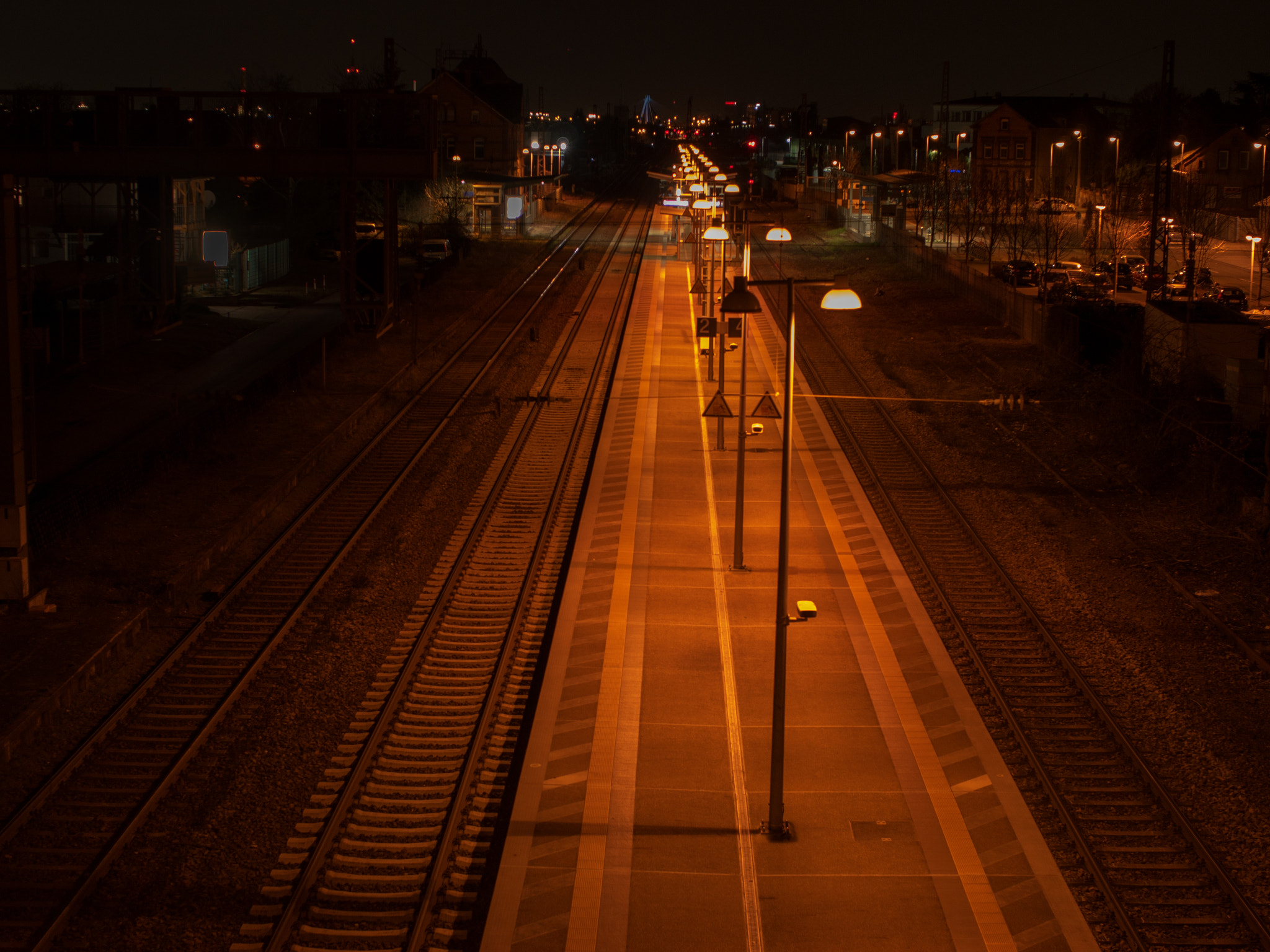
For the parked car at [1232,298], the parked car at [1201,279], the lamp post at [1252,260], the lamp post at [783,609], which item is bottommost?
the lamp post at [783,609]

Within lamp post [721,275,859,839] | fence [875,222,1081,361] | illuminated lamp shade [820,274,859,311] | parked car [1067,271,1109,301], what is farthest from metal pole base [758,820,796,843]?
parked car [1067,271,1109,301]

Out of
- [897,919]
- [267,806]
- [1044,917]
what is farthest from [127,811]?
[1044,917]

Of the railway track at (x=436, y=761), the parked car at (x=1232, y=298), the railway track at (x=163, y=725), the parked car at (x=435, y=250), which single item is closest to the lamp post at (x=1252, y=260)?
the parked car at (x=1232, y=298)

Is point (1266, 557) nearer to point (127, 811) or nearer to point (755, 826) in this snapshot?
point (755, 826)

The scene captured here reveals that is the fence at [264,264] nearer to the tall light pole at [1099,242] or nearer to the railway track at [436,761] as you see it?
the railway track at [436,761]

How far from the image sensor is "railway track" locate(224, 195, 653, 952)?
7953 mm

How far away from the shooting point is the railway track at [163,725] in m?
8.22

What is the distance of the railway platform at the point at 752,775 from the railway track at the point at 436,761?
0.40 metres

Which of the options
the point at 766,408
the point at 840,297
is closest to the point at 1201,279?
the point at 766,408

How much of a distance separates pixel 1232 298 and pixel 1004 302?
744cm

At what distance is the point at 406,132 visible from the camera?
932 inches

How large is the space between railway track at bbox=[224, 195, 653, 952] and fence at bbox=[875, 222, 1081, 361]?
51.5 ft

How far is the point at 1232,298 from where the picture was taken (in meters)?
36.3

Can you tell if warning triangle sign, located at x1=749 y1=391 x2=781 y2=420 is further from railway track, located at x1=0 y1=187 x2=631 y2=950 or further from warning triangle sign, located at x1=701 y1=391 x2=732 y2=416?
railway track, located at x1=0 y1=187 x2=631 y2=950
